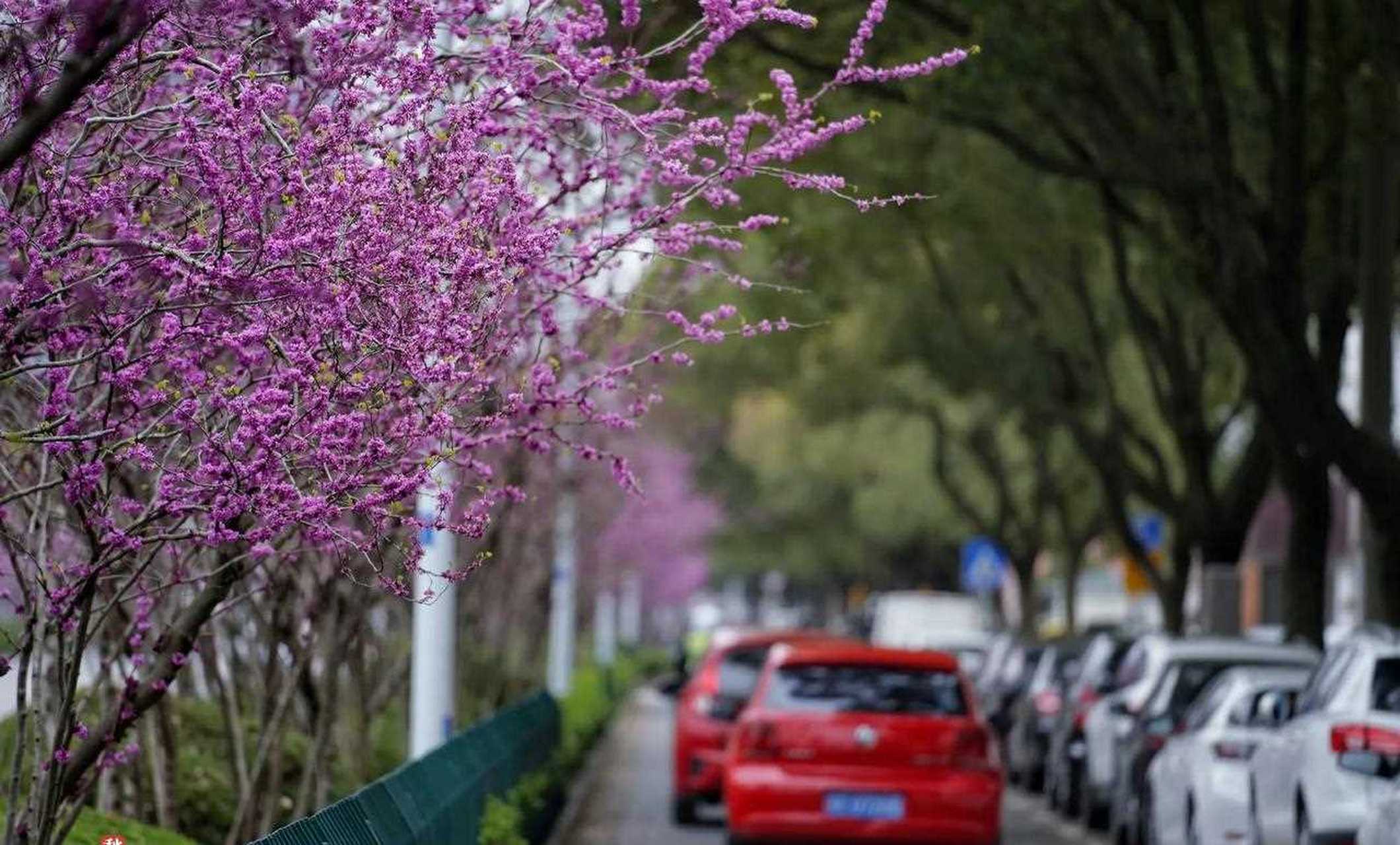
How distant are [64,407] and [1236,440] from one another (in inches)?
2090

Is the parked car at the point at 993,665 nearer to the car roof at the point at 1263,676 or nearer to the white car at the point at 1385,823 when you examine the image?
the car roof at the point at 1263,676

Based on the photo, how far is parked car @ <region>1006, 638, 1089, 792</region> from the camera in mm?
28844

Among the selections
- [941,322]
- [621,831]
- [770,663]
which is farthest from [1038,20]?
[941,322]

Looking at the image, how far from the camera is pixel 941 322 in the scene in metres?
40.4

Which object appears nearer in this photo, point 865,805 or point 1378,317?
point 865,805

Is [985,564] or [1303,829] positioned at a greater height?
[985,564]

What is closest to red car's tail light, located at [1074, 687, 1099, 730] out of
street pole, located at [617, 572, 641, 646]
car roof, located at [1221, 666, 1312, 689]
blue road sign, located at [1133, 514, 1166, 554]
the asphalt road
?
the asphalt road

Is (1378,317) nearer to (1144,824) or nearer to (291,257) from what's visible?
(1144,824)

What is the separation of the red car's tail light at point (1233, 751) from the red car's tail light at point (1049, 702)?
9.84 m

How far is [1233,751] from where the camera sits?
16.4 metres

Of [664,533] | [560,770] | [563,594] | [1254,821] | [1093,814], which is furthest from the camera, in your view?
[664,533]

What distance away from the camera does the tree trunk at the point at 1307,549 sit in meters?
25.1

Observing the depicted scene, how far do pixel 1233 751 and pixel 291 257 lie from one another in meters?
9.93

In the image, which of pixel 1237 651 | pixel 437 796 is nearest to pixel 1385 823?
pixel 437 796
